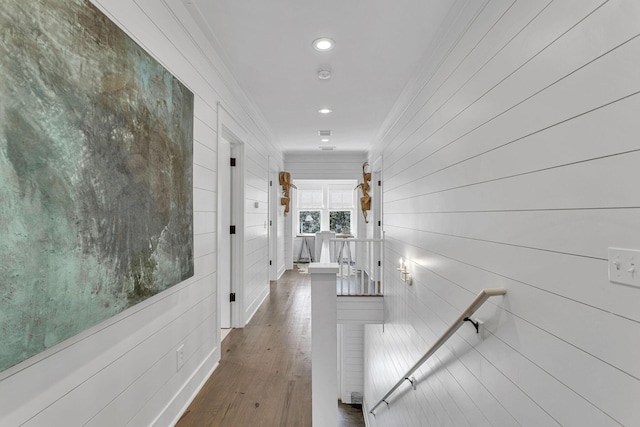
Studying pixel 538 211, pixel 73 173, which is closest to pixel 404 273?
pixel 538 211

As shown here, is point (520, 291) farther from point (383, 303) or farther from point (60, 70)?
point (383, 303)

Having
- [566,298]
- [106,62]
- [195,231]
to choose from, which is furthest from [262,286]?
[566,298]

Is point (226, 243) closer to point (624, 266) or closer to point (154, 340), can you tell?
point (154, 340)

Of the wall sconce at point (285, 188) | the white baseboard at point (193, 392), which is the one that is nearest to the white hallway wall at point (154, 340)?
the white baseboard at point (193, 392)

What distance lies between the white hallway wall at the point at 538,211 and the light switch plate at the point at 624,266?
2 centimetres

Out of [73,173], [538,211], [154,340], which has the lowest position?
[154,340]

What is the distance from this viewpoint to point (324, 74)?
2.99 meters

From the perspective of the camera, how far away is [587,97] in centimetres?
92

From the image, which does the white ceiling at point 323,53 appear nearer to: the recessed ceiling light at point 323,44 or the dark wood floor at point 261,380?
the recessed ceiling light at point 323,44

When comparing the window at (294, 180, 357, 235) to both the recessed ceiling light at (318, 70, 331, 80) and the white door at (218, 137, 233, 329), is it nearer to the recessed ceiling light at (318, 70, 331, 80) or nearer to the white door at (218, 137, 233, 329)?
the white door at (218, 137, 233, 329)

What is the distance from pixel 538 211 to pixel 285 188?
600 centimetres

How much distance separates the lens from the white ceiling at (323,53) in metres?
2.06

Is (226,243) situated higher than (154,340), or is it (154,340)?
(226,243)

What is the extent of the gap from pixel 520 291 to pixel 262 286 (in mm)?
4140
